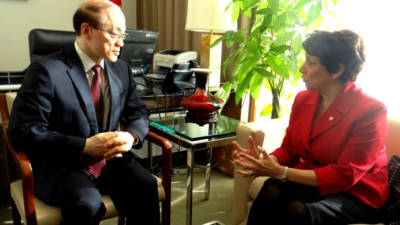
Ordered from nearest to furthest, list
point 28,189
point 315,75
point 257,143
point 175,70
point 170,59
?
point 28,189 < point 315,75 < point 257,143 < point 175,70 < point 170,59

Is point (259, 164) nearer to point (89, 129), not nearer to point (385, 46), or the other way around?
→ point (89, 129)

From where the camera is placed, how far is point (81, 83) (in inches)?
55.3

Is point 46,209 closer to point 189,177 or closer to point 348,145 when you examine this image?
point 189,177

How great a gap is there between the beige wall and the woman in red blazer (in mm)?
2978

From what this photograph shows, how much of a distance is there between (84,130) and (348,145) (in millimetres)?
1070

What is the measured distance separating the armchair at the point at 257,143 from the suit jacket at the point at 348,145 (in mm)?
243

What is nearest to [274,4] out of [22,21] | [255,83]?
[255,83]

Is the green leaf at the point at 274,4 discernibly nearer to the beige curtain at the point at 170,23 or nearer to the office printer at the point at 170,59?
the office printer at the point at 170,59

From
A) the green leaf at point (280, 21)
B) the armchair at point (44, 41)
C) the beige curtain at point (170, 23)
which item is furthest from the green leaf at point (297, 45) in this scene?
the beige curtain at point (170, 23)

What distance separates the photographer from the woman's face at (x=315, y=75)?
4.36 feet

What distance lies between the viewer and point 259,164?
1.28 m

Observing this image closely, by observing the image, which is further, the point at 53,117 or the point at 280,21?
the point at 280,21

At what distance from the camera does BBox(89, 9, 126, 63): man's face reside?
1401mm

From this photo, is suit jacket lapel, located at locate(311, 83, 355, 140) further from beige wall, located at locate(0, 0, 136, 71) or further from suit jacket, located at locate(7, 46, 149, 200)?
beige wall, located at locate(0, 0, 136, 71)
